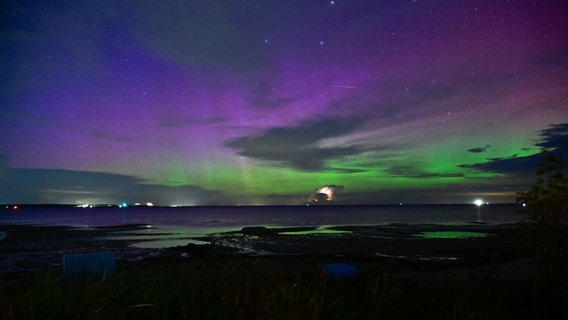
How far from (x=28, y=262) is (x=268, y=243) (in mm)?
21929

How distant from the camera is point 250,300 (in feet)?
17.3

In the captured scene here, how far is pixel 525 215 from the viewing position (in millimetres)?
9273

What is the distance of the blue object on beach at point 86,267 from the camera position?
6281mm

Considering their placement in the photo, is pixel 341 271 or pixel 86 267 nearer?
pixel 86 267

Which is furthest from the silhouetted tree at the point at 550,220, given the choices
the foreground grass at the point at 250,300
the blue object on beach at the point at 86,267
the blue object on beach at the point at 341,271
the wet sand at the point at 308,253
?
the wet sand at the point at 308,253

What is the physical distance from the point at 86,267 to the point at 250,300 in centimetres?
342

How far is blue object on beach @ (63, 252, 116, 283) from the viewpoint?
6281 millimetres

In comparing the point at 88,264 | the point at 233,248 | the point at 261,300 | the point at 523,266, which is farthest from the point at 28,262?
the point at 523,266

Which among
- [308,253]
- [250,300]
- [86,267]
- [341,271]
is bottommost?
[308,253]

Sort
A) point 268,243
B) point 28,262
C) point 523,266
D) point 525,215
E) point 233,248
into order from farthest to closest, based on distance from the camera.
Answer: point 268,243, point 233,248, point 28,262, point 523,266, point 525,215

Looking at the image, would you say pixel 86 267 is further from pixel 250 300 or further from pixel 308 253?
pixel 308 253

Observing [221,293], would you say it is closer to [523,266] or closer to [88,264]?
[88,264]

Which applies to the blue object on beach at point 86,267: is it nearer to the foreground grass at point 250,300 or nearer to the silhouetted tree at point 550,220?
the foreground grass at point 250,300

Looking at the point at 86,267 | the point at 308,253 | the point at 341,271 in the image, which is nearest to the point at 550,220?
the point at 341,271
